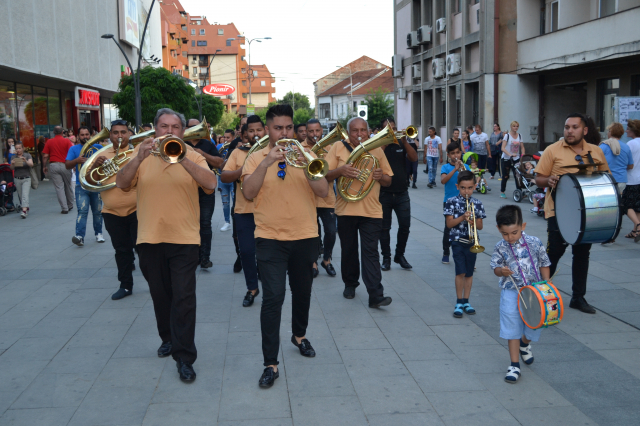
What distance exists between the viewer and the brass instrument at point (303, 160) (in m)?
4.12

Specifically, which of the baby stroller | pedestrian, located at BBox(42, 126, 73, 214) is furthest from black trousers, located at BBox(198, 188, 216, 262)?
the baby stroller

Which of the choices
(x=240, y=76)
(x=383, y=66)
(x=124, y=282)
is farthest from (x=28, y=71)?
(x=240, y=76)

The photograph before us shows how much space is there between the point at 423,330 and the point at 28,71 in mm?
18082

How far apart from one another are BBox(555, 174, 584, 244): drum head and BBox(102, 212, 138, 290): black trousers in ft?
14.4

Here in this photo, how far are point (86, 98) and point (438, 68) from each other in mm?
16280

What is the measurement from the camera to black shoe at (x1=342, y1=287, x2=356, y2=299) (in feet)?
21.8

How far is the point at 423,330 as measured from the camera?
18.1 feet

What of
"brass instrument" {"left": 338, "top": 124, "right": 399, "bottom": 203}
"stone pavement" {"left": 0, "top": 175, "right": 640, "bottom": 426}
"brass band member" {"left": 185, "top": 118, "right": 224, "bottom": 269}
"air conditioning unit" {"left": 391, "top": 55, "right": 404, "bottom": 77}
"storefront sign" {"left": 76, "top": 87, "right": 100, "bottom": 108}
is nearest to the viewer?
"stone pavement" {"left": 0, "top": 175, "right": 640, "bottom": 426}

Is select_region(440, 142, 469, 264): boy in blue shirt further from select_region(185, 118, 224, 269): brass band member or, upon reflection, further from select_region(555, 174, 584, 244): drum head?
select_region(185, 118, 224, 269): brass band member

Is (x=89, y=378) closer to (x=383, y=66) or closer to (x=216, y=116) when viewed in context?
(x=216, y=116)

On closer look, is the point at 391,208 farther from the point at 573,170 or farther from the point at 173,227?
the point at 173,227

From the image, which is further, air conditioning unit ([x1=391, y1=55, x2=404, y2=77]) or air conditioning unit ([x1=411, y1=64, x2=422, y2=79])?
air conditioning unit ([x1=391, y1=55, x2=404, y2=77])

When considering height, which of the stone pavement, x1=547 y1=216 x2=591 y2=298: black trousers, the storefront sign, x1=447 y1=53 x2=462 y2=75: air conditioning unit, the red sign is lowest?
the stone pavement

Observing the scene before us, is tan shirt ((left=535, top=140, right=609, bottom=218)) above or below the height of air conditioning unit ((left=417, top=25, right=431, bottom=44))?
below
